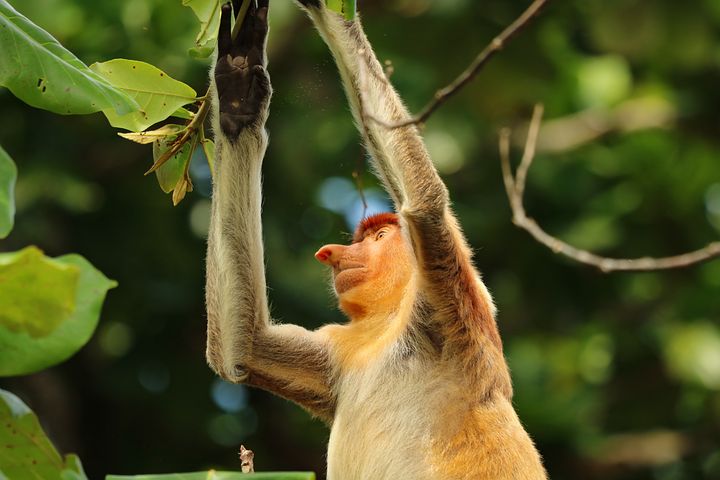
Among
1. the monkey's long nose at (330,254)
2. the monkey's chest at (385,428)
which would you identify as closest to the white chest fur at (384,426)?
the monkey's chest at (385,428)

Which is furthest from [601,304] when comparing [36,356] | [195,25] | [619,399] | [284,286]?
[36,356]

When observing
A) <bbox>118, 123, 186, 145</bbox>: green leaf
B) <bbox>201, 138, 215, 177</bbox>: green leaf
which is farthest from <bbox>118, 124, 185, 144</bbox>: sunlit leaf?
<bbox>201, 138, 215, 177</bbox>: green leaf

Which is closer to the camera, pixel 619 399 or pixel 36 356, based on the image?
pixel 36 356

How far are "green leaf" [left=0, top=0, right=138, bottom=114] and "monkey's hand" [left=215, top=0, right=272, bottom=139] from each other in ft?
4.11

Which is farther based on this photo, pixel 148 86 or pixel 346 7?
pixel 148 86

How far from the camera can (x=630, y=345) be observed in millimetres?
15961

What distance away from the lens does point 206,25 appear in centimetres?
482

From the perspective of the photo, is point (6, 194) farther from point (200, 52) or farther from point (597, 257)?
point (597, 257)

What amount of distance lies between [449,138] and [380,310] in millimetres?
7390

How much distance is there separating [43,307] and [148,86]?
92.8 inches

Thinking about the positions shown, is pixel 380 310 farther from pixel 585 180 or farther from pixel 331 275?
pixel 585 180

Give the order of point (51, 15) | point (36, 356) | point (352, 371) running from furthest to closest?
point (51, 15) → point (352, 371) → point (36, 356)

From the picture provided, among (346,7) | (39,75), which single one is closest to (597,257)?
(346,7)

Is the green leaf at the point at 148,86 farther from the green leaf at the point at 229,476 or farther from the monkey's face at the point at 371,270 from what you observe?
the green leaf at the point at 229,476
